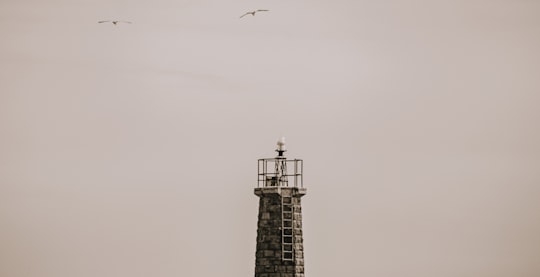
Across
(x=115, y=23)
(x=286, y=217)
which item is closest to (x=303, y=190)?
(x=286, y=217)

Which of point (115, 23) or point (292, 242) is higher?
point (115, 23)

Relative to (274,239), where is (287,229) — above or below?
above

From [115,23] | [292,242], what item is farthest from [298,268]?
[115,23]

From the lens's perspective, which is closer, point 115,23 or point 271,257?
point 271,257

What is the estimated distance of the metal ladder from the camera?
275 feet

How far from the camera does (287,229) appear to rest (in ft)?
276

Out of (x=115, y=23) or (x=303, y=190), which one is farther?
(x=115, y=23)

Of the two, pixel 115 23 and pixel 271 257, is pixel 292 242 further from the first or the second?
pixel 115 23

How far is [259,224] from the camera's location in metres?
84.4

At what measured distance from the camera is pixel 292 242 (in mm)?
84000

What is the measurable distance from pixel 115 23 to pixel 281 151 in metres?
10.5

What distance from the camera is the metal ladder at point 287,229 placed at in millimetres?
83875

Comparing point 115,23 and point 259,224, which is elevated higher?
point 115,23

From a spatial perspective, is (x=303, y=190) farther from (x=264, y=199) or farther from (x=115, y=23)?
(x=115, y=23)
